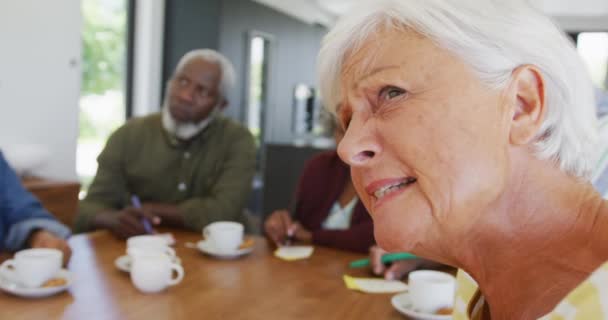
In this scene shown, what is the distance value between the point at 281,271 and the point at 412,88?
1080 mm

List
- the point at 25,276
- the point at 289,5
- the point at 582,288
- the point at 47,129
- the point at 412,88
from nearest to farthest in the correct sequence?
the point at 582,288 < the point at 412,88 < the point at 25,276 < the point at 47,129 < the point at 289,5

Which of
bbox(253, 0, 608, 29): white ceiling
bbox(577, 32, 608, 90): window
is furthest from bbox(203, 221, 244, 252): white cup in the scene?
bbox(253, 0, 608, 29): white ceiling

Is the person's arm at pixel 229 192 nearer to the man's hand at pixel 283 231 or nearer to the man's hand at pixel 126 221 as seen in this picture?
the man's hand at pixel 126 221

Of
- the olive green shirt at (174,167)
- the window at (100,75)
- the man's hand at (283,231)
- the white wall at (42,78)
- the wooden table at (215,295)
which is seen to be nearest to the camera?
the wooden table at (215,295)

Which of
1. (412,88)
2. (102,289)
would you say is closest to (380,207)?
(412,88)

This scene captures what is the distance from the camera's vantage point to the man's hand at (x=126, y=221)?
1984 millimetres

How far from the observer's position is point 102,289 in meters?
1.42

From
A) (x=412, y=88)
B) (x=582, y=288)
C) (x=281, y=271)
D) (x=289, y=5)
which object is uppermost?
(x=289, y=5)

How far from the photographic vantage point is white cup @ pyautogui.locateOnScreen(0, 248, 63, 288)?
1342mm

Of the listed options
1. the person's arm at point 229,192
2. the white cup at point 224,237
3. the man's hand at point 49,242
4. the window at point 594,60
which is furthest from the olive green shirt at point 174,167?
the window at point 594,60

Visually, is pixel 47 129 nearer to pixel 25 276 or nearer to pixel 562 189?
pixel 25 276

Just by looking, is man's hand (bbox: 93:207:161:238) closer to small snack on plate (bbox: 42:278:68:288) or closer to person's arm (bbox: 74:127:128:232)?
person's arm (bbox: 74:127:128:232)

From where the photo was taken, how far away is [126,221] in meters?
2.00

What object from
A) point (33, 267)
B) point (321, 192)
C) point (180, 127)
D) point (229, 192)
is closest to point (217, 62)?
point (180, 127)
